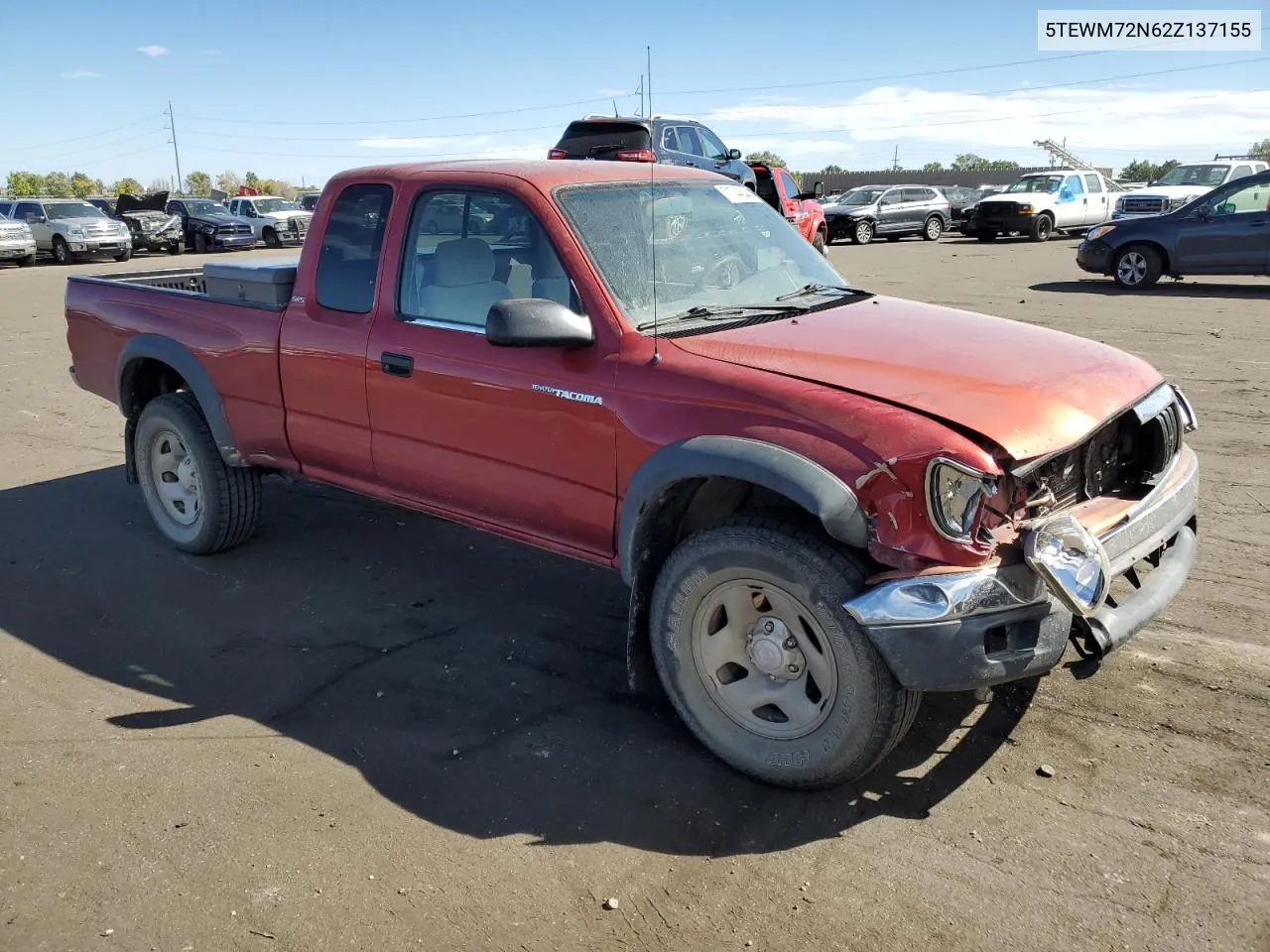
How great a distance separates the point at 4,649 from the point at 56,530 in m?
1.68

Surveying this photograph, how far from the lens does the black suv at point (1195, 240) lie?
14.8m

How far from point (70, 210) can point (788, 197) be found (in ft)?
66.9

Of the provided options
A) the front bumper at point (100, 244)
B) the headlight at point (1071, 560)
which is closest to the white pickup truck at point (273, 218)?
the front bumper at point (100, 244)

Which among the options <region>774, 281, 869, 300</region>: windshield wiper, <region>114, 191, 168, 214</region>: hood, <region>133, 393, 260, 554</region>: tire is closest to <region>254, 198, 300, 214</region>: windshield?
<region>114, 191, 168, 214</region>: hood

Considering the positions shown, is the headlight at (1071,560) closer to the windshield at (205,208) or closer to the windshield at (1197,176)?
Answer: the windshield at (1197,176)

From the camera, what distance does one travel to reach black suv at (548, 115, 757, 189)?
1418cm

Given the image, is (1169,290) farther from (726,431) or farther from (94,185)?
(94,185)

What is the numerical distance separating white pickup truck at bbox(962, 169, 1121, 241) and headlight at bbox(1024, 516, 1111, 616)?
89.0ft

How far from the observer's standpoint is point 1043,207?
2783 cm

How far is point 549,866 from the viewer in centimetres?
304

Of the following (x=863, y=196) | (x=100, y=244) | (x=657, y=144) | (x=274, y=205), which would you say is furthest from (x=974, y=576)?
(x=274, y=205)

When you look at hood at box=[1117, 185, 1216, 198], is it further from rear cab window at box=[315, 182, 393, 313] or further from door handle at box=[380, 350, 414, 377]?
door handle at box=[380, 350, 414, 377]

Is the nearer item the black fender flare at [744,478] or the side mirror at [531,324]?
the black fender flare at [744,478]

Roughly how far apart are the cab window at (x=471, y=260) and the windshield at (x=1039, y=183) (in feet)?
89.5
